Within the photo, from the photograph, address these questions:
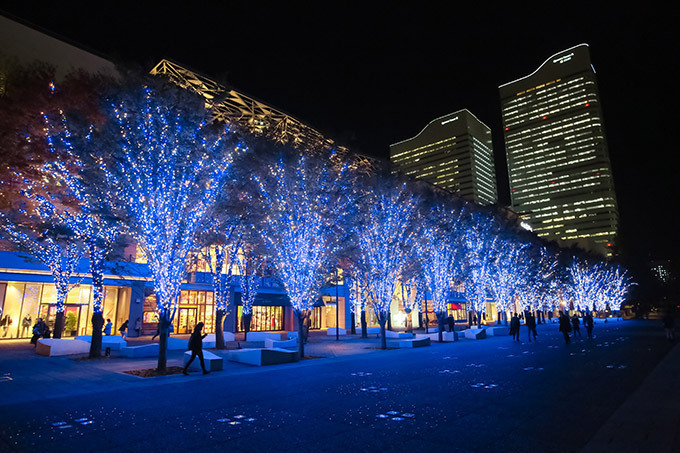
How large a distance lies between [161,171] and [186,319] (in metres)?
21.8

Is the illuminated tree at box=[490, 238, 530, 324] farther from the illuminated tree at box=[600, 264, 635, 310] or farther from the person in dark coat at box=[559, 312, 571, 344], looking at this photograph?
the illuminated tree at box=[600, 264, 635, 310]

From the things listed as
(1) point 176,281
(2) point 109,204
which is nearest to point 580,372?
(1) point 176,281

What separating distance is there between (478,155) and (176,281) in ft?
547

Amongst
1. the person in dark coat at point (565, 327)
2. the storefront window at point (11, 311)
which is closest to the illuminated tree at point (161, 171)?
the storefront window at point (11, 311)

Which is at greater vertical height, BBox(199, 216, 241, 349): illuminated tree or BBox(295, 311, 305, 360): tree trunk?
BBox(199, 216, 241, 349): illuminated tree

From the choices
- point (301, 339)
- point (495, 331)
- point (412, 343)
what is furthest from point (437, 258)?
point (301, 339)

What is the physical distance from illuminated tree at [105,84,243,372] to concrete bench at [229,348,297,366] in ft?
10.8

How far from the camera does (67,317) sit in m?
26.2

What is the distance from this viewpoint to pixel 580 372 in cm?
1105

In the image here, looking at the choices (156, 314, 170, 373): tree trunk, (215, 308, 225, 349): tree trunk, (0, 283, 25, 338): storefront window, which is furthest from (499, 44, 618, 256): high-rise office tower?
(156, 314, 170, 373): tree trunk

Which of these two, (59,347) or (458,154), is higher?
(458,154)

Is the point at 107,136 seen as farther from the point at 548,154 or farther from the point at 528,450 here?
the point at 548,154

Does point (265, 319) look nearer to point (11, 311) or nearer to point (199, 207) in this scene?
point (11, 311)

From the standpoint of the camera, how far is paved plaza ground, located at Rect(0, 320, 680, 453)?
16.9ft
